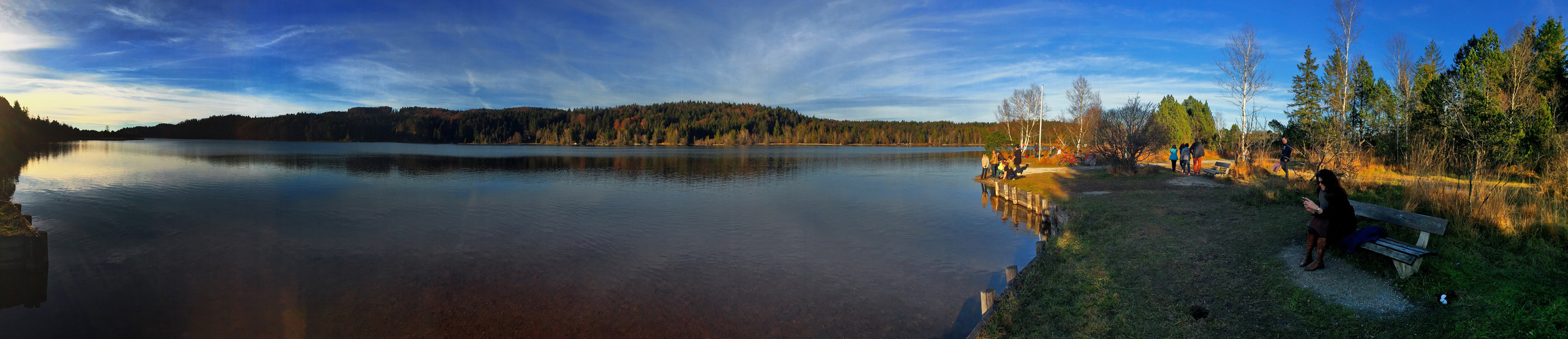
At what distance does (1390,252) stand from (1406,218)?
147cm

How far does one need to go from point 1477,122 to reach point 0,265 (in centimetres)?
2465

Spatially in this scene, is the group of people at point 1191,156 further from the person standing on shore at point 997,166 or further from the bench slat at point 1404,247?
Answer: the bench slat at point 1404,247

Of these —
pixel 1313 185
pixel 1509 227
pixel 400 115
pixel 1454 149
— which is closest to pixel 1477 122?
pixel 1313 185

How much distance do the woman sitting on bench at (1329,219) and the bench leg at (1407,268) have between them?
66 centimetres

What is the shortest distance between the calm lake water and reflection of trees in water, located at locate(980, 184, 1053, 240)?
35 centimetres

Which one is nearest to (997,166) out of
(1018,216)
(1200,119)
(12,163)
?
(1018,216)

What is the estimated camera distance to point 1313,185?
1145 cm

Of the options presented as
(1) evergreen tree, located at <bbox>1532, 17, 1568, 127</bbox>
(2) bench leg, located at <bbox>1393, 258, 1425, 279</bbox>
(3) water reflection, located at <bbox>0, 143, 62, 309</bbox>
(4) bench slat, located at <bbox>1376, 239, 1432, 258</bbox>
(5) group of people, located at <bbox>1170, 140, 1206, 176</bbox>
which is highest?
(1) evergreen tree, located at <bbox>1532, 17, 1568, 127</bbox>

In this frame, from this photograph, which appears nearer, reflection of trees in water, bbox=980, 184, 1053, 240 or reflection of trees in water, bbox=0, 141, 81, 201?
reflection of trees in water, bbox=980, 184, 1053, 240

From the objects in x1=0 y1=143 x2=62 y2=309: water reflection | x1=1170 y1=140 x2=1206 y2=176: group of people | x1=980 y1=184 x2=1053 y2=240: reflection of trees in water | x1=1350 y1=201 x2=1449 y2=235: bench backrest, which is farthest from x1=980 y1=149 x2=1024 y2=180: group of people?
x1=0 y1=143 x2=62 y2=309: water reflection

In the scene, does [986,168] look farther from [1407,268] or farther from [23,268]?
[23,268]

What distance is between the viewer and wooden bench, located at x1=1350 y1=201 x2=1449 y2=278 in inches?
228

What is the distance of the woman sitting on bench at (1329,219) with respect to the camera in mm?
6586

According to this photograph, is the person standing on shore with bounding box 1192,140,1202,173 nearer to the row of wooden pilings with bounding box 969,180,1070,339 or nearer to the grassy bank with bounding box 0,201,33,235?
the row of wooden pilings with bounding box 969,180,1070,339
